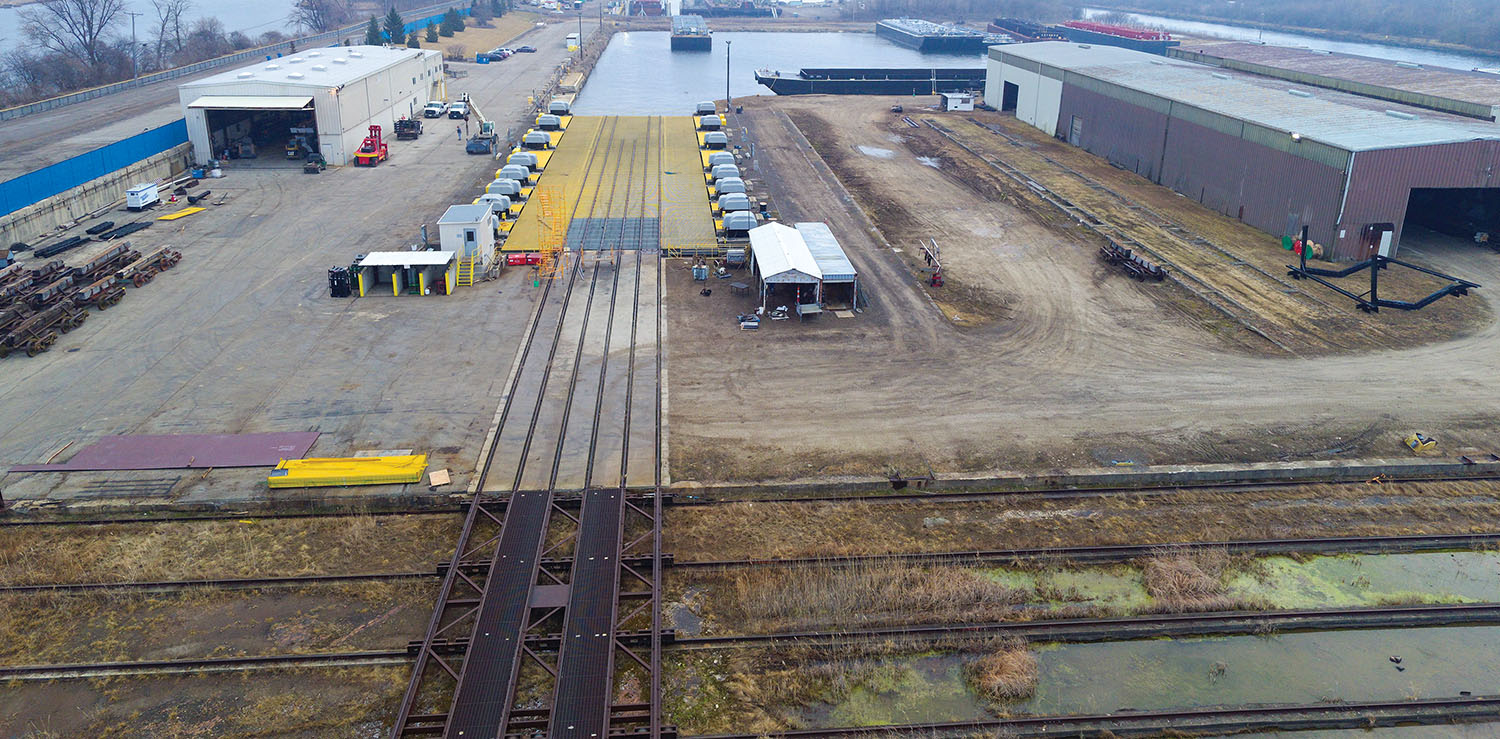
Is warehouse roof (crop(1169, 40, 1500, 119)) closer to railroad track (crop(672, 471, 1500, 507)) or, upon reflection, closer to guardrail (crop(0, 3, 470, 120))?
railroad track (crop(672, 471, 1500, 507))

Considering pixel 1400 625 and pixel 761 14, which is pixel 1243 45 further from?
pixel 761 14

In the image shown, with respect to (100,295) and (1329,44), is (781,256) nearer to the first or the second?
(100,295)

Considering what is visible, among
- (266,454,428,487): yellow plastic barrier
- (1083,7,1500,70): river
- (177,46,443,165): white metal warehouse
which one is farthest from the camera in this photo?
(1083,7,1500,70): river

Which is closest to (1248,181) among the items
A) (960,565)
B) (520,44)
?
(960,565)

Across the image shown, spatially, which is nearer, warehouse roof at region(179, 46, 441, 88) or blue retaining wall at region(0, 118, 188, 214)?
blue retaining wall at region(0, 118, 188, 214)

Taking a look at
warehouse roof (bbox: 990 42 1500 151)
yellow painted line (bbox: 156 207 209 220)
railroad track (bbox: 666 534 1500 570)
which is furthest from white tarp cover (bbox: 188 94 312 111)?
warehouse roof (bbox: 990 42 1500 151)

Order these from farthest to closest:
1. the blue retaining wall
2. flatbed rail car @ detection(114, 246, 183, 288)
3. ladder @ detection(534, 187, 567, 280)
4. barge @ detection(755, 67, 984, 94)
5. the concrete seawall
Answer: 1. barge @ detection(755, 67, 984, 94)
2. the blue retaining wall
3. the concrete seawall
4. ladder @ detection(534, 187, 567, 280)
5. flatbed rail car @ detection(114, 246, 183, 288)

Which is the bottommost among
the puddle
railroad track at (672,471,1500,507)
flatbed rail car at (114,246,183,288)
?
the puddle

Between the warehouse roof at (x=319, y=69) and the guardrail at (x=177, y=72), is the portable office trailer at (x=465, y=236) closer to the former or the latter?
the warehouse roof at (x=319, y=69)

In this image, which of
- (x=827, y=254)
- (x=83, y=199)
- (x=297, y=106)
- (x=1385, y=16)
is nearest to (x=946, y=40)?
(x=1385, y=16)
